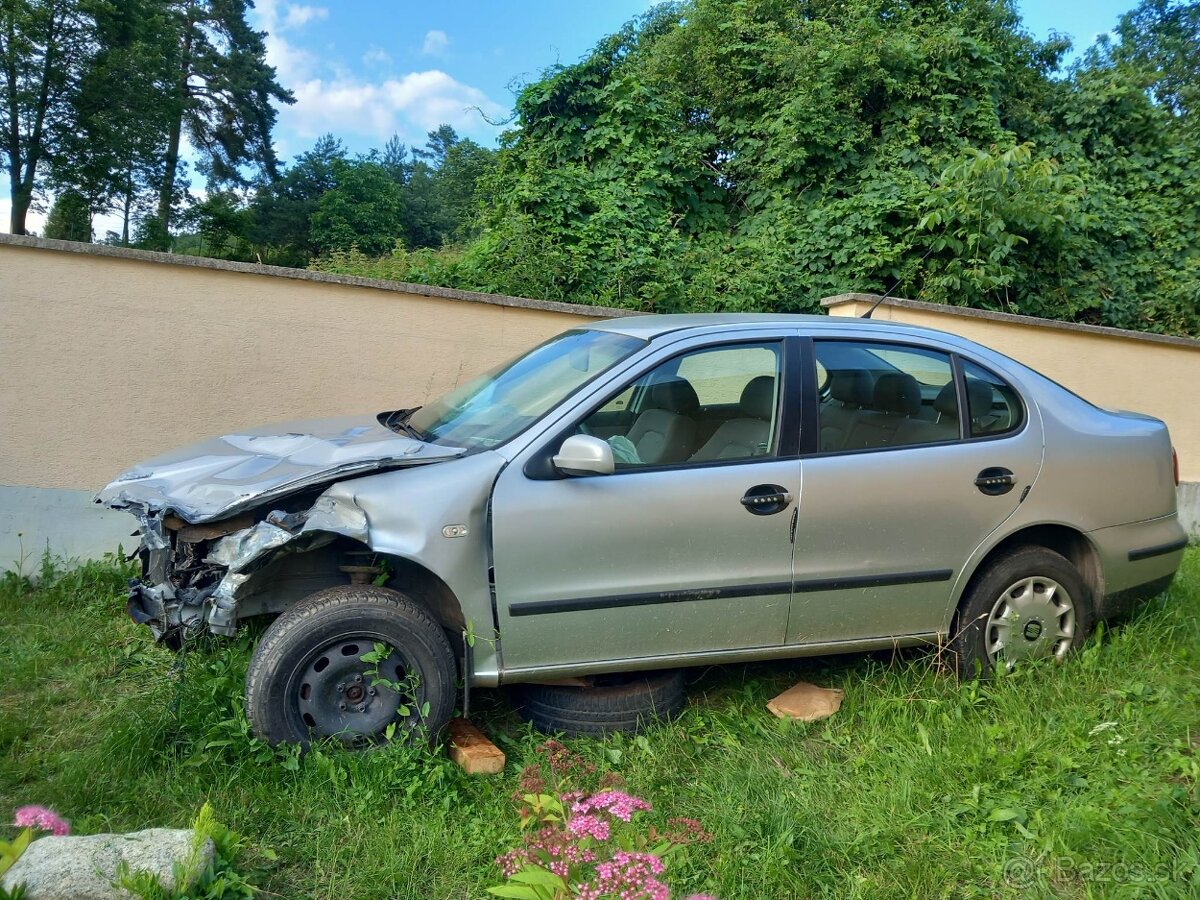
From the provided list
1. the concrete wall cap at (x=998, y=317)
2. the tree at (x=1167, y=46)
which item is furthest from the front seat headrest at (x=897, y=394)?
the tree at (x=1167, y=46)

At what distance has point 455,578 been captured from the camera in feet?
10.1

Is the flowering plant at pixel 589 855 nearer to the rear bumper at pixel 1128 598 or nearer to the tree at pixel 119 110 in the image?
the rear bumper at pixel 1128 598

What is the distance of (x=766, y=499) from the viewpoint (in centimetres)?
338

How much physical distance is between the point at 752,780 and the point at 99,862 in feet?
6.69

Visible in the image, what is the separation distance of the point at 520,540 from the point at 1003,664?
87.1 inches

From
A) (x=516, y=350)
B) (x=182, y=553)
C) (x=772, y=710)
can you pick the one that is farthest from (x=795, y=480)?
(x=516, y=350)

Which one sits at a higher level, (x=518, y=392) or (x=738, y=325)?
(x=738, y=325)

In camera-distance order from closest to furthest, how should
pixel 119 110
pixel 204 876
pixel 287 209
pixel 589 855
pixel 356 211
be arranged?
pixel 589 855 → pixel 204 876 → pixel 119 110 → pixel 356 211 → pixel 287 209

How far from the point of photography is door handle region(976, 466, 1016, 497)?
3.67 metres

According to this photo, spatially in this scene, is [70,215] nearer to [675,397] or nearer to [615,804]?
[675,397]

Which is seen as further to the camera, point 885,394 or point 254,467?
point 885,394

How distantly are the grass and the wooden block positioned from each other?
0.21ft

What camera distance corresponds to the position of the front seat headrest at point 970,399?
12.5 feet


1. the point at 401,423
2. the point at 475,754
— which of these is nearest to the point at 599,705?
the point at 475,754
